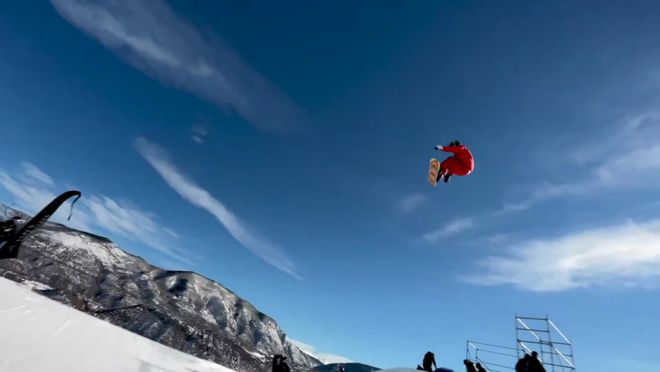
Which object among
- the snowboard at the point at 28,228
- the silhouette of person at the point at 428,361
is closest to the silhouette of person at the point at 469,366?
the silhouette of person at the point at 428,361

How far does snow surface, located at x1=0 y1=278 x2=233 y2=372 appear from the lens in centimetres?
473

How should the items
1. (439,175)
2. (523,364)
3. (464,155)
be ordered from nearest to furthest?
1. (523,364)
2. (464,155)
3. (439,175)

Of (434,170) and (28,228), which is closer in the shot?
(28,228)

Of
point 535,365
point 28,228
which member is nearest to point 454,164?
point 535,365

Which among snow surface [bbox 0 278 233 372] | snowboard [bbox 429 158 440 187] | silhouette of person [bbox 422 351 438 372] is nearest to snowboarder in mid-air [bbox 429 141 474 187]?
snowboard [bbox 429 158 440 187]

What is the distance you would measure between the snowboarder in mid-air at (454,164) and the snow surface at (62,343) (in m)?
12.4

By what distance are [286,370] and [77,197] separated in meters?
9.89

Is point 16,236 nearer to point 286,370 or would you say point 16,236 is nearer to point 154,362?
point 154,362

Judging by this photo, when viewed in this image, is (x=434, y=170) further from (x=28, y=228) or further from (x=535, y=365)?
(x=28, y=228)

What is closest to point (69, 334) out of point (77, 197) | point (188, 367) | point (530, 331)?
point (188, 367)

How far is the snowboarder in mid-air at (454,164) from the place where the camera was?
52.8 ft

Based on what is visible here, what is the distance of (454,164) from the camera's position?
16.3 meters

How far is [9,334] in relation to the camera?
4.93m

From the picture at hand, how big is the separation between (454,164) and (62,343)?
47.9ft
